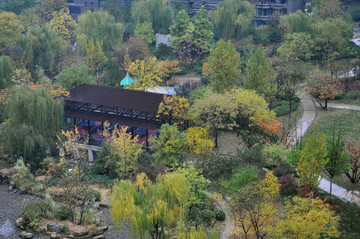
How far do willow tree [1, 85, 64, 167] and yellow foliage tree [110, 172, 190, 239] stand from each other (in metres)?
12.8

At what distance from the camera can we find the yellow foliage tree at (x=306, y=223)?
23.0m

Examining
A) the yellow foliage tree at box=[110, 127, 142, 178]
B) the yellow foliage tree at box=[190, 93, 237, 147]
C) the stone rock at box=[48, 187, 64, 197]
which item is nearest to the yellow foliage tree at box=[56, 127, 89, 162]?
the stone rock at box=[48, 187, 64, 197]

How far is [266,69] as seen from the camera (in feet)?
130

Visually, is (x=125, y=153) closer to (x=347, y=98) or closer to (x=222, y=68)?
(x=222, y=68)

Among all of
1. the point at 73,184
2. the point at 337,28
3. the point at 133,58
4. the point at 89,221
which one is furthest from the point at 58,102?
the point at 337,28

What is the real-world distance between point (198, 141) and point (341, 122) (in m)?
13.4

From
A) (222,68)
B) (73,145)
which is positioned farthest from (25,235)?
(222,68)

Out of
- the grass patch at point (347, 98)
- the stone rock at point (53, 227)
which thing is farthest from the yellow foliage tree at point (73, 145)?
the grass patch at point (347, 98)

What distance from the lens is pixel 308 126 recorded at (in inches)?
1547

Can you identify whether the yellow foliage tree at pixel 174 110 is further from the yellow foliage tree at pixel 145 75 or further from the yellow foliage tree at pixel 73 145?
the yellow foliage tree at pixel 145 75

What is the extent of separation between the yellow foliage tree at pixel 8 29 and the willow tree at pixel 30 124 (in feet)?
81.3

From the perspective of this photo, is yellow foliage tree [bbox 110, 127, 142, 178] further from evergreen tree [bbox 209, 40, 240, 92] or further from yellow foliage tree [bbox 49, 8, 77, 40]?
yellow foliage tree [bbox 49, 8, 77, 40]

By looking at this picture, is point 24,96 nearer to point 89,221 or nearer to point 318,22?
point 89,221

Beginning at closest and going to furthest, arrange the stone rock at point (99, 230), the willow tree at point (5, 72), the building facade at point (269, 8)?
1. the stone rock at point (99, 230)
2. the willow tree at point (5, 72)
3. the building facade at point (269, 8)
